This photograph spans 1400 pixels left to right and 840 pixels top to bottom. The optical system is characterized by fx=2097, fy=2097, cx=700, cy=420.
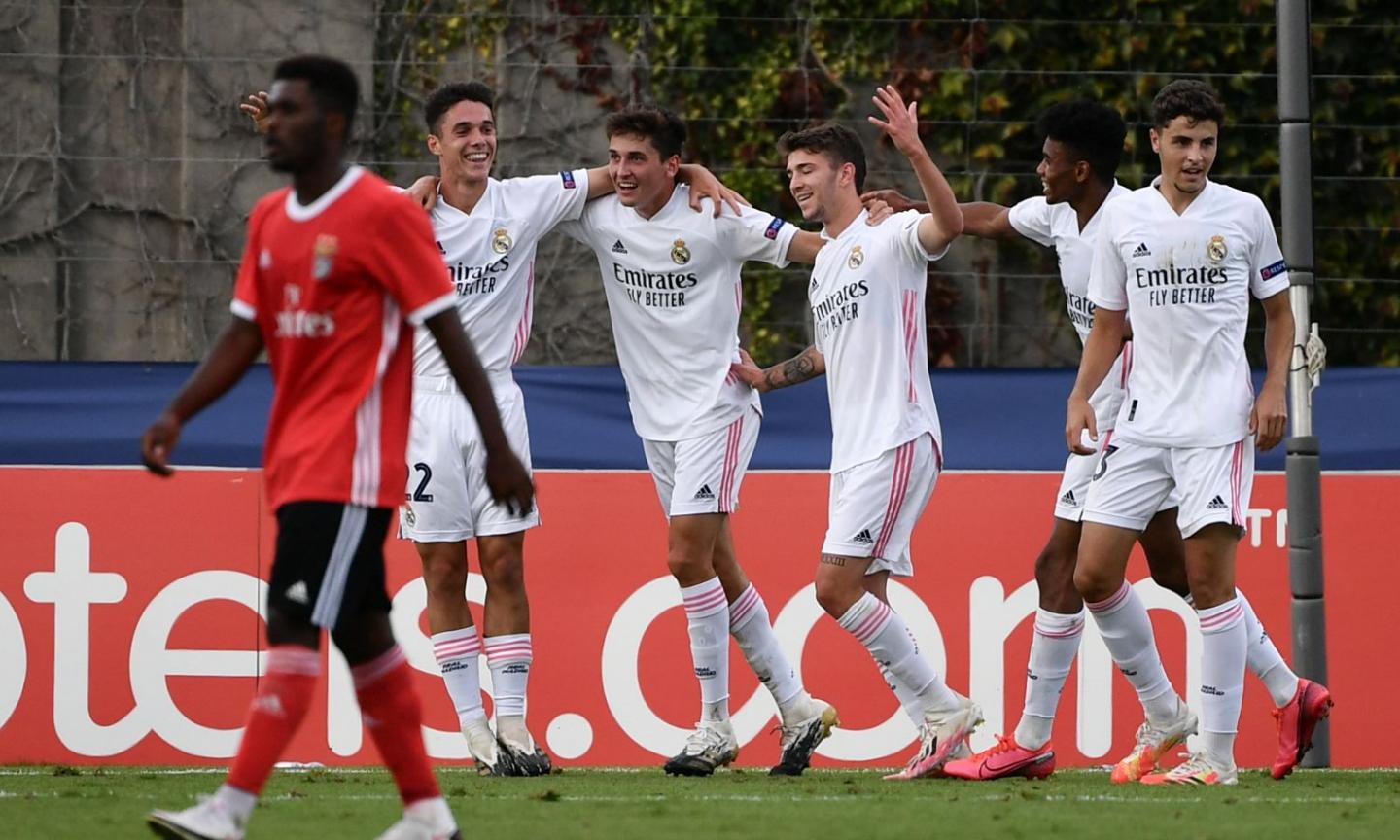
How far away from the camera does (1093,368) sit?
7.16m

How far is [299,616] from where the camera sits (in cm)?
473

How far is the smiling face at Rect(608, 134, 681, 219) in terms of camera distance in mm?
7793

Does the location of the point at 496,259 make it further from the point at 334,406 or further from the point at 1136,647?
the point at 334,406

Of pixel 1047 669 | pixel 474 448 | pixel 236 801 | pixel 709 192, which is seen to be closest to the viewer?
pixel 236 801

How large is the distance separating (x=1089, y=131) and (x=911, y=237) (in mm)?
733

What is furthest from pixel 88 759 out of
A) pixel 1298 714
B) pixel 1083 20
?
pixel 1083 20

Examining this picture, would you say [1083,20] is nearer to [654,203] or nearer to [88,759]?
[654,203]

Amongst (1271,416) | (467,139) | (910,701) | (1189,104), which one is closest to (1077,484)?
(1271,416)

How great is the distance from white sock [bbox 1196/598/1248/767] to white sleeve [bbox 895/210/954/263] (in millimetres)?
1561

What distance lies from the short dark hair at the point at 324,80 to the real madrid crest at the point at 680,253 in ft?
9.42

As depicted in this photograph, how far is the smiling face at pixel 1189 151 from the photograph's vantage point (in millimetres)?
7016

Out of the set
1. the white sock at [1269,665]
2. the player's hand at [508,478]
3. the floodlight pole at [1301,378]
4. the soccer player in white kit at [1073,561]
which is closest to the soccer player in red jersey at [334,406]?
the player's hand at [508,478]

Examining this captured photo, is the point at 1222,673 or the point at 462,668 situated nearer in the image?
the point at 1222,673

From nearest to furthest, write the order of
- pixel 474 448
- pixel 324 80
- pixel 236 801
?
pixel 236 801 < pixel 324 80 < pixel 474 448
